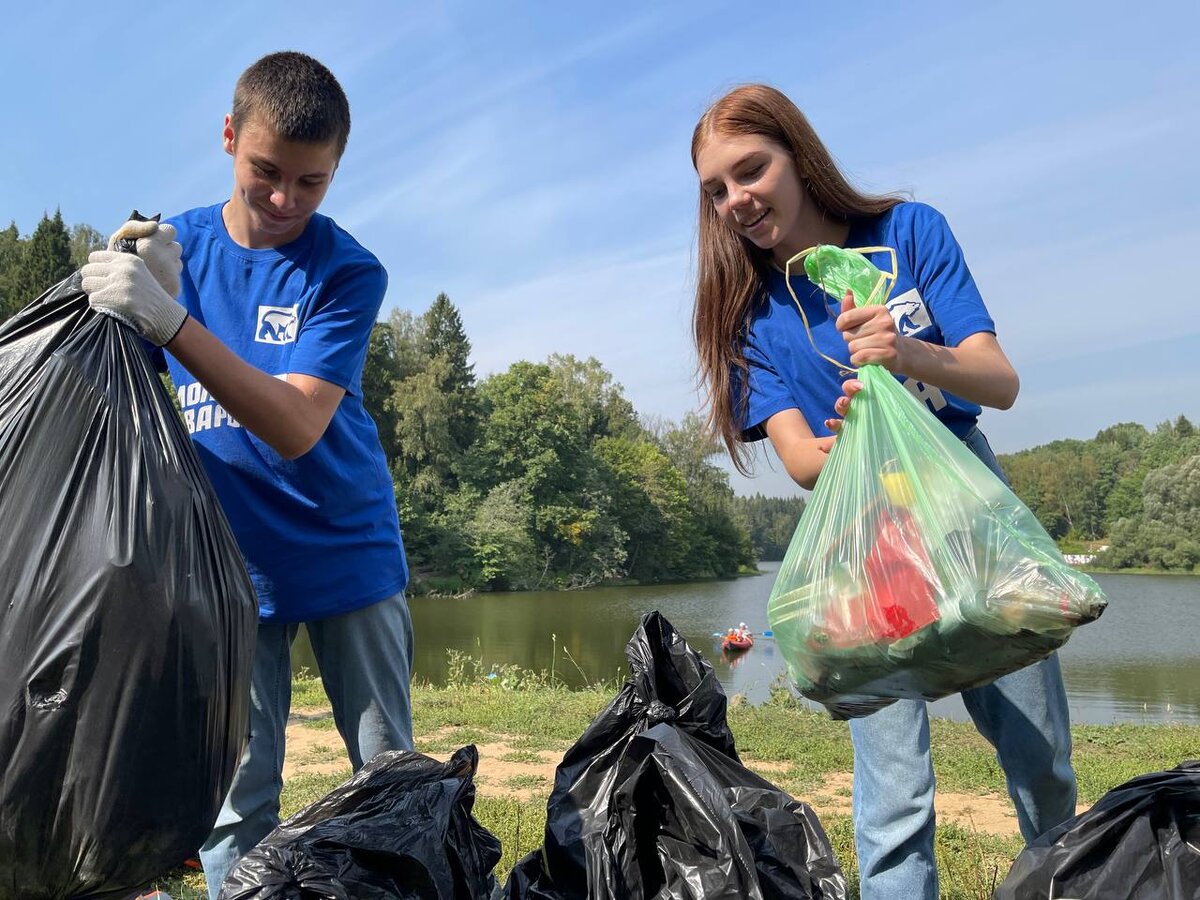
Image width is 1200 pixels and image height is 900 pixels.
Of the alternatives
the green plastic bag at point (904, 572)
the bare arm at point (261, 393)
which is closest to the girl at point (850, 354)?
the green plastic bag at point (904, 572)

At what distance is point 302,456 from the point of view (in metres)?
1.98

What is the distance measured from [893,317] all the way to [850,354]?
0.46 feet

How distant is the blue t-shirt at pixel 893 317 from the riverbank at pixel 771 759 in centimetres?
135

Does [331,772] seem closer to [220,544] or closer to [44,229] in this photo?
[220,544]

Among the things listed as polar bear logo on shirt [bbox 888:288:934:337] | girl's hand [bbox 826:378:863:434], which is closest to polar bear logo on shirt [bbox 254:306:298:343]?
girl's hand [bbox 826:378:863:434]

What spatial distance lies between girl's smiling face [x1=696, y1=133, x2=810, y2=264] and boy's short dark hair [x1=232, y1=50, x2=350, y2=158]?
0.76 meters

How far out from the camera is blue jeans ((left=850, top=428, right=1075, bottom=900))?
1865mm

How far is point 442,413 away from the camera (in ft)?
134

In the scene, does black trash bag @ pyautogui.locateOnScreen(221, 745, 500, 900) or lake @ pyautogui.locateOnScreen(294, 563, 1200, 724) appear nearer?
black trash bag @ pyautogui.locateOnScreen(221, 745, 500, 900)

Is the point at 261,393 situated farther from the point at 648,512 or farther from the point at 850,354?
the point at 648,512

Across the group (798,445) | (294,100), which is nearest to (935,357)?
(798,445)

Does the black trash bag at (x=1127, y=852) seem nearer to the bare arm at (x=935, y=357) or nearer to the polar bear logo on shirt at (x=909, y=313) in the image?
the bare arm at (x=935, y=357)

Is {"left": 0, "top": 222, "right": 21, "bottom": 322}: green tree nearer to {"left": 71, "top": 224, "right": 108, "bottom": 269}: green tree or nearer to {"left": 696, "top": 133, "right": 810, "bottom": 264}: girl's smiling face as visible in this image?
{"left": 71, "top": 224, "right": 108, "bottom": 269}: green tree

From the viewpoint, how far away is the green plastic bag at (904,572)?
1.39 meters
